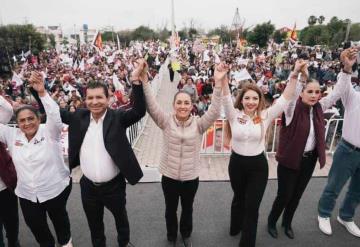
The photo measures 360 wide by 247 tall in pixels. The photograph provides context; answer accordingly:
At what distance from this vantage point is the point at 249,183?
302 centimetres

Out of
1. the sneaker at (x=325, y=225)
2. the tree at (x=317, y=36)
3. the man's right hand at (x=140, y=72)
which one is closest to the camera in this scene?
the man's right hand at (x=140, y=72)

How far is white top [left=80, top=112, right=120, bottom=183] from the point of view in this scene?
2.69 meters

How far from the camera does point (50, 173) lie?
2812 mm

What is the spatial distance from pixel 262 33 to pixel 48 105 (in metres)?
37.3

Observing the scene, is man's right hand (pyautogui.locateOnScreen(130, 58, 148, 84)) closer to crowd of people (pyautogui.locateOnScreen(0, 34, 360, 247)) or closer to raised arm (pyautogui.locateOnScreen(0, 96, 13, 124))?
crowd of people (pyautogui.locateOnScreen(0, 34, 360, 247))

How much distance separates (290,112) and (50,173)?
2.45 m

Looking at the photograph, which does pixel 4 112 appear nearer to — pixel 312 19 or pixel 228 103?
pixel 228 103

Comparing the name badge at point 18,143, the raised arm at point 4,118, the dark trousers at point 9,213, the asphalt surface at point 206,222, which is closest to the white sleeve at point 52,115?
the name badge at point 18,143

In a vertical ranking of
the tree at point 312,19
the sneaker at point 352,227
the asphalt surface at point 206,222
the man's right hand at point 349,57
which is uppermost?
the tree at point 312,19

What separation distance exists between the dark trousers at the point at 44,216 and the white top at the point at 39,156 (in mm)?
97

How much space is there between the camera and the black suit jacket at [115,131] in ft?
8.75

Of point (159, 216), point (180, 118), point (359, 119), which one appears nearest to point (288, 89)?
point (359, 119)

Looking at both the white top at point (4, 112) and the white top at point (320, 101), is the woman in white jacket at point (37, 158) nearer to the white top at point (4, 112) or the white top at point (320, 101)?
the white top at point (4, 112)

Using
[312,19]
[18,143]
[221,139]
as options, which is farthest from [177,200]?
[312,19]
